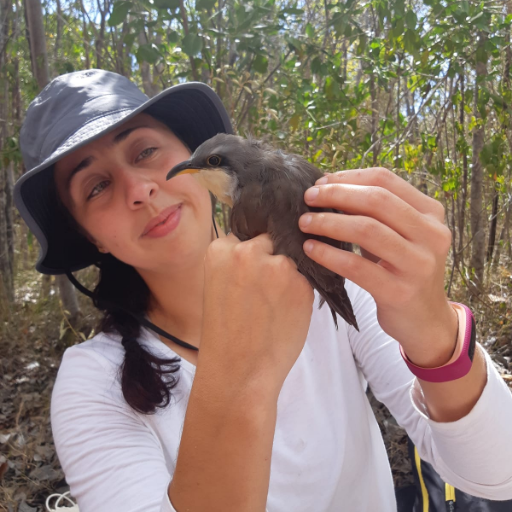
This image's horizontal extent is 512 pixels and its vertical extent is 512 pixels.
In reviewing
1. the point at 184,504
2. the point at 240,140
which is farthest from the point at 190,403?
the point at 240,140

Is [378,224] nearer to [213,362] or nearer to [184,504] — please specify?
[213,362]

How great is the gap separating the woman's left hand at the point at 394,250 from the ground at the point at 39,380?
2201 millimetres

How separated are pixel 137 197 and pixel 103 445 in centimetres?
100

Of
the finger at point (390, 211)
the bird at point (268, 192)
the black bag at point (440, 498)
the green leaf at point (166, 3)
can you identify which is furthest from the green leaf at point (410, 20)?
the black bag at point (440, 498)

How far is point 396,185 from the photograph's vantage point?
4.90 feet

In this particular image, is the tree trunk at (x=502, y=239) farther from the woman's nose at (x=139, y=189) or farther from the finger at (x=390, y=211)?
the woman's nose at (x=139, y=189)

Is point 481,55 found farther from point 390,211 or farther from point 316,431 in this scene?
point 316,431

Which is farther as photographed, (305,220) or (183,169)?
(183,169)

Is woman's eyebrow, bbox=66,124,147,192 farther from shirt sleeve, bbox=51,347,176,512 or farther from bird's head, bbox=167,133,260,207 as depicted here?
shirt sleeve, bbox=51,347,176,512

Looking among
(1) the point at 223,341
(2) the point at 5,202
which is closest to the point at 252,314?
(1) the point at 223,341

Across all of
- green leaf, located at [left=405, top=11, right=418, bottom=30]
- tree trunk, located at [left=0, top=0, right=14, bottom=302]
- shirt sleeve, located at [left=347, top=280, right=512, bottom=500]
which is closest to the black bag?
shirt sleeve, located at [left=347, top=280, right=512, bottom=500]

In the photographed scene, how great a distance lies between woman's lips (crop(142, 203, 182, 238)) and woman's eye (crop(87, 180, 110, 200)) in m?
0.29

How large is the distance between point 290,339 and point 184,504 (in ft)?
1.90

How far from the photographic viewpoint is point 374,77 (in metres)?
4.85
